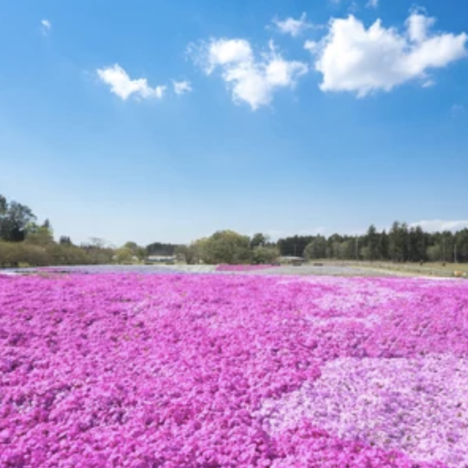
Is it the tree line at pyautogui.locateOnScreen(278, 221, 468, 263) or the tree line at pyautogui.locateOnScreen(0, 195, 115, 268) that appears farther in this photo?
the tree line at pyautogui.locateOnScreen(278, 221, 468, 263)

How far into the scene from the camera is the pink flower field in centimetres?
611

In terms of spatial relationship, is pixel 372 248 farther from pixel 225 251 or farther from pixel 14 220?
pixel 14 220

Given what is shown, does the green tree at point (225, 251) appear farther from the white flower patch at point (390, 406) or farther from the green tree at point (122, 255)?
the white flower patch at point (390, 406)

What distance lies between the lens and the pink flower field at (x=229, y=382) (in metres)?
6.11

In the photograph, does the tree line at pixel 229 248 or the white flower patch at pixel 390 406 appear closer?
the white flower patch at pixel 390 406

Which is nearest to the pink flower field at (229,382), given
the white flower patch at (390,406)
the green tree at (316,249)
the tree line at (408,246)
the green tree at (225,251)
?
the white flower patch at (390,406)

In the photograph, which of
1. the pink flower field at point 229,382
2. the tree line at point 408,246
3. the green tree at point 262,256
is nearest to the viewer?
the pink flower field at point 229,382

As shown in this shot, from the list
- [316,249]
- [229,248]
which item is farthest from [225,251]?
[316,249]

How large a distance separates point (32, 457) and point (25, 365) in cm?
358

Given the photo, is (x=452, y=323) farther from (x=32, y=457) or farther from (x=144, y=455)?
(x=32, y=457)

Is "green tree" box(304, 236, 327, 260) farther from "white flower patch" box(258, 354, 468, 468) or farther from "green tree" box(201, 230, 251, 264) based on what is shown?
"white flower patch" box(258, 354, 468, 468)

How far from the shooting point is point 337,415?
7.29 m

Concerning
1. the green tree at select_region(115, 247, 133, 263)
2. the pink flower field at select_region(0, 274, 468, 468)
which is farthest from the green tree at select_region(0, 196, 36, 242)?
the pink flower field at select_region(0, 274, 468, 468)

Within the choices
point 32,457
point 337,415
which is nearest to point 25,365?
point 32,457
